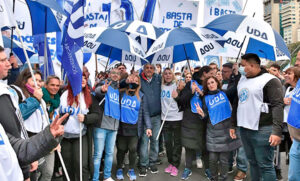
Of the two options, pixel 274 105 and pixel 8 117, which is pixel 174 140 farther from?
pixel 8 117

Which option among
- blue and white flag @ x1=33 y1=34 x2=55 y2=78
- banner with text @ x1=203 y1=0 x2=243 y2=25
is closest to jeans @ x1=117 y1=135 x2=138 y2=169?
blue and white flag @ x1=33 y1=34 x2=55 y2=78

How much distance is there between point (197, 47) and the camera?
230 inches

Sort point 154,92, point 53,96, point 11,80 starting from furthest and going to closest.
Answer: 1. point 154,92
2. point 11,80
3. point 53,96

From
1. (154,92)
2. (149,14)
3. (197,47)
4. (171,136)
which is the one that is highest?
(149,14)

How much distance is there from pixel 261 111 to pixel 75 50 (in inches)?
101

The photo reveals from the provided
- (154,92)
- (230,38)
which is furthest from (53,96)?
(230,38)

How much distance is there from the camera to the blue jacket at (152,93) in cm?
547

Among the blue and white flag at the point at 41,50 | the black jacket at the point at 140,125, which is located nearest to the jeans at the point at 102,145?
the black jacket at the point at 140,125

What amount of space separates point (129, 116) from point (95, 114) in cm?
74

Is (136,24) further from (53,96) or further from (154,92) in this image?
(53,96)

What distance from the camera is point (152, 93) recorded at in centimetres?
551

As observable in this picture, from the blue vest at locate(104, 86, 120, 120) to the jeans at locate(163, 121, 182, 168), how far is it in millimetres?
1245

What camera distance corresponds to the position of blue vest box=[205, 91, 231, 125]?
467 centimetres

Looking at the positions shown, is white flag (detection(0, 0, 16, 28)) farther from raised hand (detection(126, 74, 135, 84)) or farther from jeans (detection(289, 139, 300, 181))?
jeans (detection(289, 139, 300, 181))
